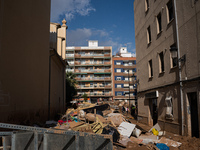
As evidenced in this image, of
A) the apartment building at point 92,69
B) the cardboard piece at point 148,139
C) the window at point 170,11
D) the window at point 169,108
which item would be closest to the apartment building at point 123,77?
the apartment building at point 92,69

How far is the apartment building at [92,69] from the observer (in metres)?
60.3

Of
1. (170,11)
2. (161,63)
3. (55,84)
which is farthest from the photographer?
(55,84)

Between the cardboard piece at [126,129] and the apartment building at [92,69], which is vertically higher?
the apartment building at [92,69]

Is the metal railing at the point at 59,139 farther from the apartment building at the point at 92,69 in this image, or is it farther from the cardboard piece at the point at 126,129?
the apartment building at the point at 92,69

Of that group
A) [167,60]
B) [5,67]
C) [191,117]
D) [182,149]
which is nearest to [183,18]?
[167,60]

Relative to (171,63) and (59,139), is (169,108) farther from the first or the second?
(59,139)

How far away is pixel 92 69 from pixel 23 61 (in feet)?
172

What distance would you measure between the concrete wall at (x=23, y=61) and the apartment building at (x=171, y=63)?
A: 7.64m

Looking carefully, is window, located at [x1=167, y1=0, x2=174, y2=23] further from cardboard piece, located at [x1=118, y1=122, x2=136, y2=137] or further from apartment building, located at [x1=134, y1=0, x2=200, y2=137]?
cardboard piece, located at [x1=118, y1=122, x2=136, y2=137]

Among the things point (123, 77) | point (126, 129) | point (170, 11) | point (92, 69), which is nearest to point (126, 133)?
point (126, 129)

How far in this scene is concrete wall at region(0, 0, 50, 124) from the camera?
24.0 feet

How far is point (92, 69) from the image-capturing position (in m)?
61.6

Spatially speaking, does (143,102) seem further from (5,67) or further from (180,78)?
(5,67)

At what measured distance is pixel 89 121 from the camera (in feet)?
40.1
